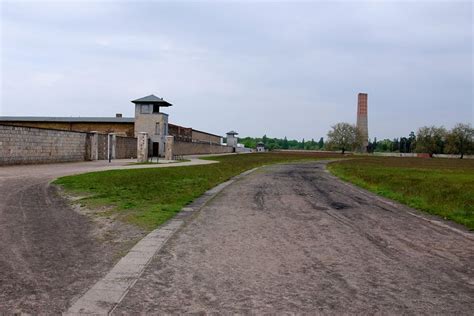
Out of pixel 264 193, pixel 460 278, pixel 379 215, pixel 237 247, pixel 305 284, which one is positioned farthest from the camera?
pixel 264 193

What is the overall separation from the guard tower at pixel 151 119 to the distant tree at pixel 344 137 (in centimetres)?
8225

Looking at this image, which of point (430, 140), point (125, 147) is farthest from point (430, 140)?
point (125, 147)

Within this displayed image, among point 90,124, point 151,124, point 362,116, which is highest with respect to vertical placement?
point 362,116

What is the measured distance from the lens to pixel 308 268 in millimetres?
5312

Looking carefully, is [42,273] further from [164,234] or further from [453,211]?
[453,211]

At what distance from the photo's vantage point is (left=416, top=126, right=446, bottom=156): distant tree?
4985 inches

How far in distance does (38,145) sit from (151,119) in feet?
91.7

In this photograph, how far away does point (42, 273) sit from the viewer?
4.82 m

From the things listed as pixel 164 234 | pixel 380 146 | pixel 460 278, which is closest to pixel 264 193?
pixel 164 234

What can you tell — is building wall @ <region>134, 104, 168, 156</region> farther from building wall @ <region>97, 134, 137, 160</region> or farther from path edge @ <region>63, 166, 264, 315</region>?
path edge @ <region>63, 166, 264, 315</region>

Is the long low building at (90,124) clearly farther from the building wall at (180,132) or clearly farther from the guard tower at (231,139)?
the guard tower at (231,139)

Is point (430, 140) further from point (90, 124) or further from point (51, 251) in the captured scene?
point (51, 251)

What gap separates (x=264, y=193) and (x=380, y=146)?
194 metres

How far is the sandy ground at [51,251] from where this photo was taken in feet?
13.5
